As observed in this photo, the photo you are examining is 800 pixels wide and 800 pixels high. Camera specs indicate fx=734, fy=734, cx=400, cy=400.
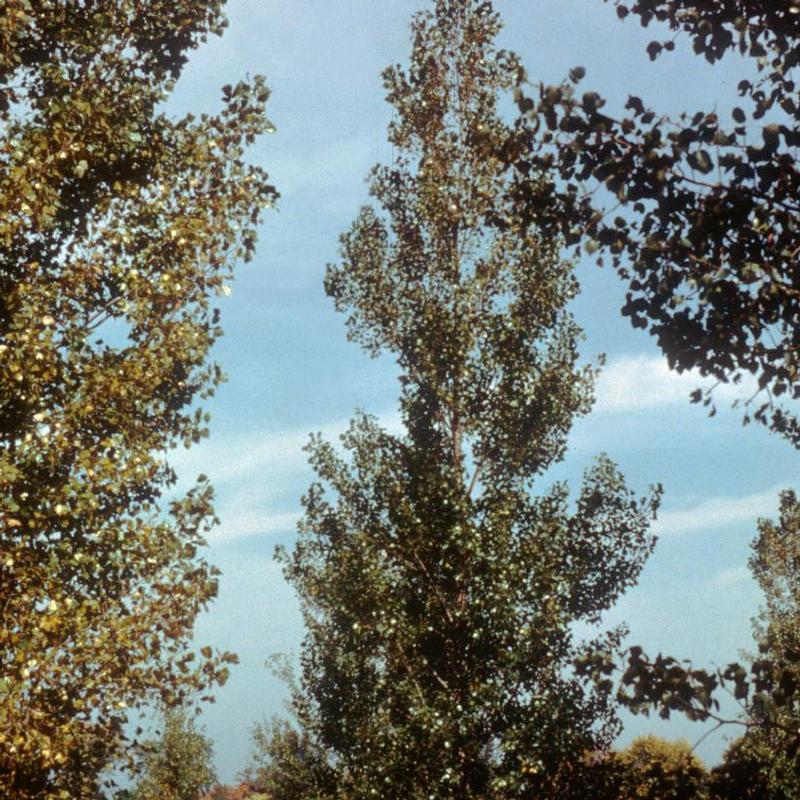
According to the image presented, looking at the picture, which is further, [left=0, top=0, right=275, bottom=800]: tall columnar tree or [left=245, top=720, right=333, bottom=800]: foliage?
[left=245, top=720, right=333, bottom=800]: foliage

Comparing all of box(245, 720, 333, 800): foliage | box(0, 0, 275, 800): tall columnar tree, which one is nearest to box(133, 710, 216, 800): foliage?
box(245, 720, 333, 800): foliage

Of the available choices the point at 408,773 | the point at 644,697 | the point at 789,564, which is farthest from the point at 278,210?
the point at 789,564

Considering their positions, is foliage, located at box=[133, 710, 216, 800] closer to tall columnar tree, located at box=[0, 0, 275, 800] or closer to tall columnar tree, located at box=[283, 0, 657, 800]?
tall columnar tree, located at box=[283, 0, 657, 800]

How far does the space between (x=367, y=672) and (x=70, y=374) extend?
13679 mm

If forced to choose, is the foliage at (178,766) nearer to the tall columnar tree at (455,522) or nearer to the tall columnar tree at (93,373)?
the tall columnar tree at (455,522)

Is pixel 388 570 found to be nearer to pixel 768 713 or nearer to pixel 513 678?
pixel 513 678

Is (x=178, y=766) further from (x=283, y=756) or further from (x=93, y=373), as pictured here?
(x=93, y=373)

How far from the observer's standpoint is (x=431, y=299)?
1995cm

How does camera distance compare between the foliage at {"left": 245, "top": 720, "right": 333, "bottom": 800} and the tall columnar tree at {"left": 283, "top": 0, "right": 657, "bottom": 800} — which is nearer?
the tall columnar tree at {"left": 283, "top": 0, "right": 657, "bottom": 800}

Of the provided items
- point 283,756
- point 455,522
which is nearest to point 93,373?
point 455,522

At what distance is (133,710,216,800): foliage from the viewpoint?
113ft

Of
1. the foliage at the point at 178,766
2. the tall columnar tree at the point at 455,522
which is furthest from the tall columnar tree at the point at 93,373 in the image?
the foliage at the point at 178,766

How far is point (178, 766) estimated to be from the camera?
115 feet

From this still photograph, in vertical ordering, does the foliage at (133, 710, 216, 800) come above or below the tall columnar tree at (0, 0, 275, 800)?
below
